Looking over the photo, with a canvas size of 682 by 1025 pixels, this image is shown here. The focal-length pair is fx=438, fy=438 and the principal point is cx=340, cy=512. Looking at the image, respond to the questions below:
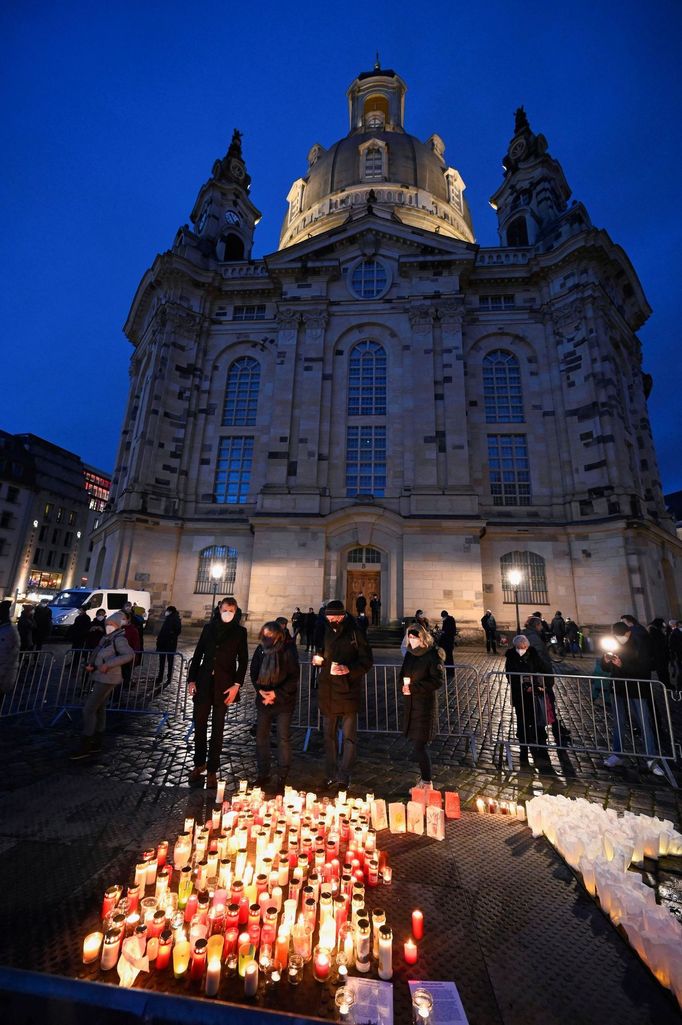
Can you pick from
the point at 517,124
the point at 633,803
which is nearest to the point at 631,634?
the point at 633,803

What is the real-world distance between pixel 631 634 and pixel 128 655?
24.2 feet

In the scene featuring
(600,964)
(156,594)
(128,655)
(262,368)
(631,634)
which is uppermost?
(262,368)

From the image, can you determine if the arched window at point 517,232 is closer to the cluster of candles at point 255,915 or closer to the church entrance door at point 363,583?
the church entrance door at point 363,583

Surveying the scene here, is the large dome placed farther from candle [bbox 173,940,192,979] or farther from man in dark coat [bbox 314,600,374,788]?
candle [bbox 173,940,192,979]

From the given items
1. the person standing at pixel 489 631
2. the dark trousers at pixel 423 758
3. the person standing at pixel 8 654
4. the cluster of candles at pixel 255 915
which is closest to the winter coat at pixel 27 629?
the person standing at pixel 8 654

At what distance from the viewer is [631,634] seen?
22.0ft

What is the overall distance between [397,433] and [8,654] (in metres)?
20.7

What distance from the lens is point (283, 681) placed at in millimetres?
5219

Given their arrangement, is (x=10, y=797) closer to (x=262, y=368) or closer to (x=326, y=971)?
(x=326, y=971)

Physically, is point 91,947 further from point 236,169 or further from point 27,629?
point 236,169

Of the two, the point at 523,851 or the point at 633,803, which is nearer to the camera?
the point at 523,851

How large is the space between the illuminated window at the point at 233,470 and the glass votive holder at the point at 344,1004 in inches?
947

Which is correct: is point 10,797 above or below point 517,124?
below

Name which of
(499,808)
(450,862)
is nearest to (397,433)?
(499,808)
